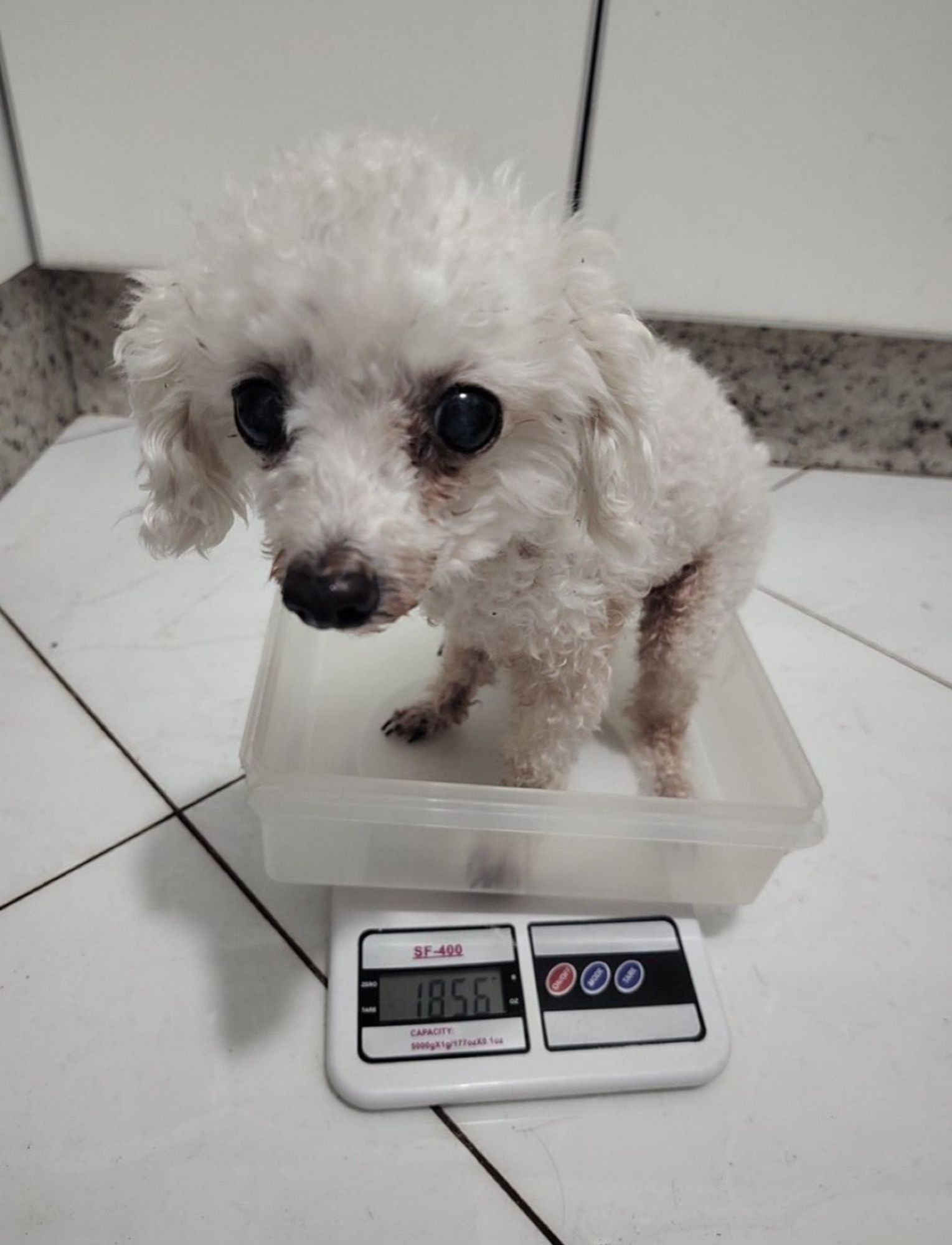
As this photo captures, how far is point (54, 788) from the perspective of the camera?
0.75 meters

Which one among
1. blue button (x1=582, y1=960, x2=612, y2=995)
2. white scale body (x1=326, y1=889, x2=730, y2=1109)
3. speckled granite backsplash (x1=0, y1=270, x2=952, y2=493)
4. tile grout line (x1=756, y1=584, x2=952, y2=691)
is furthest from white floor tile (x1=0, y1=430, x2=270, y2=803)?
tile grout line (x1=756, y1=584, x2=952, y2=691)

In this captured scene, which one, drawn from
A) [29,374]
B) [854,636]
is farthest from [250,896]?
[29,374]

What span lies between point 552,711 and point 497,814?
0.37ft

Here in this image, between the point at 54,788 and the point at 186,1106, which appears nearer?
the point at 186,1106

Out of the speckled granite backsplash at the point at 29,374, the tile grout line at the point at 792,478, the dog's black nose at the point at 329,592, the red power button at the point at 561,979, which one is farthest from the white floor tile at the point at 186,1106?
the tile grout line at the point at 792,478

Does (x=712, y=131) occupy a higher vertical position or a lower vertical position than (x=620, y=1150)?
higher

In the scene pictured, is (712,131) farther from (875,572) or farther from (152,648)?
(152,648)

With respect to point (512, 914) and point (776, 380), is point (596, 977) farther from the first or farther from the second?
point (776, 380)

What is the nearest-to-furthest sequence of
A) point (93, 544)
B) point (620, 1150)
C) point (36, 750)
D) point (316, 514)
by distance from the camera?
1. point (316, 514)
2. point (620, 1150)
3. point (36, 750)
4. point (93, 544)

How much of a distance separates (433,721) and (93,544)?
1.65 feet

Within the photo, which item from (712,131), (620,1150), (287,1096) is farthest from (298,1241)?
(712,131)

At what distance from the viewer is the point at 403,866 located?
24.9 inches

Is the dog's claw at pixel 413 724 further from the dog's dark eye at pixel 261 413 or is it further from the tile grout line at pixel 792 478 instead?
the tile grout line at pixel 792 478

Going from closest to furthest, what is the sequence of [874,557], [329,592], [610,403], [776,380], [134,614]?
[329,592]
[610,403]
[134,614]
[874,557]
[776,380]
